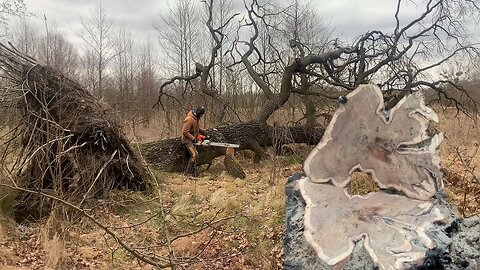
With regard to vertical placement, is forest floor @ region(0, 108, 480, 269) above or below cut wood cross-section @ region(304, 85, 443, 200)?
below

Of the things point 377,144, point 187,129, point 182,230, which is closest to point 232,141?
point 187,129

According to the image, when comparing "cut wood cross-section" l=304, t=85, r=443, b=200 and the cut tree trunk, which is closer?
"cut wood cross-section" l=304, t=85, r=443, b=200

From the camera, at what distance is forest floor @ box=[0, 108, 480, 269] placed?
17.0ft

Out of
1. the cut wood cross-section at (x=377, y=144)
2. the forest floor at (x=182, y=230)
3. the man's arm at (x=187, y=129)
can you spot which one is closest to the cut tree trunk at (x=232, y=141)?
the man's arm at (x=187, y=129)

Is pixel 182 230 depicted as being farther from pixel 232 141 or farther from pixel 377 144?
A: pixel 232 141

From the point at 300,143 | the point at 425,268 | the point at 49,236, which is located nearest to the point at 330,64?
the point at 300,143

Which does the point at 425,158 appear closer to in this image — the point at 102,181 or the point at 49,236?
the point at 49,236

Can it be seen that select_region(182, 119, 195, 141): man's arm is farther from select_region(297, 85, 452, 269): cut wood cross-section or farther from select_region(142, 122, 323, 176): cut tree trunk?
select_region(297, 85, 452, 269): cut wood cross-section

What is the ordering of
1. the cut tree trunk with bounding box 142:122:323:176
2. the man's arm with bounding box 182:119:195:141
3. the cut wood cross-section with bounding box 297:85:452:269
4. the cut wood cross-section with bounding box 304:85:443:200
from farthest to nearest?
the cut tree trunk with bounding box 142:122:323:176
the man's arm with bounding box 182:119:195:141
the cut wood cross-section with bounding box 304:85:443:200
the cut wood cross-section with bounding box 297:85:452:269

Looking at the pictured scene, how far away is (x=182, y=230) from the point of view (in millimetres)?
6309

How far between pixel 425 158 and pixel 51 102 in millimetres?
5527

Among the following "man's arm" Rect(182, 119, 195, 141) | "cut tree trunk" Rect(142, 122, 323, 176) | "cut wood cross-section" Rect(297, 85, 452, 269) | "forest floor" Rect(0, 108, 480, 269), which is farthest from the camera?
"cut tree trunk" Rect(142, 122, 323, 176)

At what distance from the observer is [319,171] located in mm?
3980

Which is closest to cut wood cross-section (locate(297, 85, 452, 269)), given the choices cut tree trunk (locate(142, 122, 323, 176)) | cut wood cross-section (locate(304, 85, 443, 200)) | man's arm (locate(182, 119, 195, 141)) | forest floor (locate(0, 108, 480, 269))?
cut wood cross-section (locate(304, 85, 443, 200))
